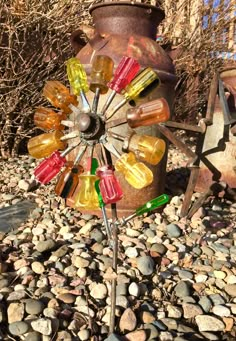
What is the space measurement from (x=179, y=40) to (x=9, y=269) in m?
5.86

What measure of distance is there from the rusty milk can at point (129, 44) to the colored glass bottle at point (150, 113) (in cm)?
120

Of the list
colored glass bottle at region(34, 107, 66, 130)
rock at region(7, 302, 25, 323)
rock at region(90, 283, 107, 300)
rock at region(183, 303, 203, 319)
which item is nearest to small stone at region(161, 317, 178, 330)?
rock at region(183, 303, 203, 319)

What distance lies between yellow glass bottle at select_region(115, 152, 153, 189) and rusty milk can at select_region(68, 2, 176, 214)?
1220mm

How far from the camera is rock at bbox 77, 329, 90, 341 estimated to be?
165 cm

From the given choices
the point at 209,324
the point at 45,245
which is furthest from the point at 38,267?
the point at 209,324

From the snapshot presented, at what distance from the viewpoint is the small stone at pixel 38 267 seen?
2.07 m

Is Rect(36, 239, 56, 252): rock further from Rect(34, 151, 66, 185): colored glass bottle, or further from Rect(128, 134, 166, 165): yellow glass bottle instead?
Rect(128, 134, 166, 165): yellow glass bottle

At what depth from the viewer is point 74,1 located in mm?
4605

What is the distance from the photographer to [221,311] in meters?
1.90

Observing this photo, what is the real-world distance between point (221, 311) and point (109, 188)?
0.96 meters

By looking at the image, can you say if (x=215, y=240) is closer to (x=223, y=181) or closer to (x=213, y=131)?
(x=223, y=181)

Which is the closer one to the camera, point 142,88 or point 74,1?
point 142,88

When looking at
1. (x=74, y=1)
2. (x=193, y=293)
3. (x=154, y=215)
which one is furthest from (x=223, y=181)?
(x=74, y=1)

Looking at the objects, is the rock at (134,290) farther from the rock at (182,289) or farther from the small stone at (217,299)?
the small stone at (217,299)
